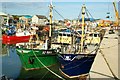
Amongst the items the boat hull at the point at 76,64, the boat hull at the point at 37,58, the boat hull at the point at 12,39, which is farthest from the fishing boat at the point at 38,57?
the boat hull at the point at 12,39

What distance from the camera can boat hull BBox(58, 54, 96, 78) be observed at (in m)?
17.4

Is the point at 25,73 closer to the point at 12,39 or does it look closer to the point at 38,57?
the point at 38,57

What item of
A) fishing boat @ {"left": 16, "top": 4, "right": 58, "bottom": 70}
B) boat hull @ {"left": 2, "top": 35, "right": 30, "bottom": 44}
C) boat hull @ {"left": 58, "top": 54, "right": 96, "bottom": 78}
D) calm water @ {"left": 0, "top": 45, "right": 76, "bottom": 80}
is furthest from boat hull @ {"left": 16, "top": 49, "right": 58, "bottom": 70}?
boat hull @ {"left": 2, "top": 35, "right": 30, "bottom": 44}

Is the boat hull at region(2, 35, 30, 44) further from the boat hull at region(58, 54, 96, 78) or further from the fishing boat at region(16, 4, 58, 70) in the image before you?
the boat hull at region(58, 54, 96, 78)

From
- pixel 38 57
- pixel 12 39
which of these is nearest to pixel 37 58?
pixel 38 57

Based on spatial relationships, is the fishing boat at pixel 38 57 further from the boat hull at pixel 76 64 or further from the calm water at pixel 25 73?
the boat hull at pixel 76 64

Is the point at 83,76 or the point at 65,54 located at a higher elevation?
the point at 65,54

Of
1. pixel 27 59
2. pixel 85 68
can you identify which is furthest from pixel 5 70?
pixel 85 68

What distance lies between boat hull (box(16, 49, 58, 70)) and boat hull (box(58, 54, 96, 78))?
2.44 m

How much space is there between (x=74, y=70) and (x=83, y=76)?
0.71 m

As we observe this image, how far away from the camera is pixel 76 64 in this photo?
17609 mm

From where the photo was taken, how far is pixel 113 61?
1279 centimetres

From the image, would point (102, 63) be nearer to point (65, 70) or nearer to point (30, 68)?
point (65, 70)

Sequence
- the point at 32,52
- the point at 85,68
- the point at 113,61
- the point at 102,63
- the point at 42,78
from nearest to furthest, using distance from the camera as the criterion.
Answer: the point at 102,63 < the point at 113,61 < the point at 85,68 < the point at 42,78 < the point at 32,52
